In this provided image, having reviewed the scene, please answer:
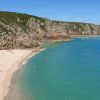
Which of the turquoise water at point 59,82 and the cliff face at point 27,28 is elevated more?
the cliff face at point 27,28

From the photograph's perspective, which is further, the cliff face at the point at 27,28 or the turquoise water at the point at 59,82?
the cliff face at the point at 27,28

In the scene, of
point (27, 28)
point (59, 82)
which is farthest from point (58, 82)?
point (27, 28)

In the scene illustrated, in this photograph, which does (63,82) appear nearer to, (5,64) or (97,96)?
(97,96)

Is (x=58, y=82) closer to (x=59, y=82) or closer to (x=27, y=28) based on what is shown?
(x=59, y=82)

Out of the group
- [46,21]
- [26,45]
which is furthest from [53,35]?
[26,45]

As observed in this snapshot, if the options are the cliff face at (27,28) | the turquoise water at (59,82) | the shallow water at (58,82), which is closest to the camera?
the shallow water at (58,82)

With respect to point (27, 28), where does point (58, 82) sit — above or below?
below

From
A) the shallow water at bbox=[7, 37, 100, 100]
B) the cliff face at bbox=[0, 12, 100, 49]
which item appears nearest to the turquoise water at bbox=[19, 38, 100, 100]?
the shallow water at bbox=[7, 37, 100, 100]

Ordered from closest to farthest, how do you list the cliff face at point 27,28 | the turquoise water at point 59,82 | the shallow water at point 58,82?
1. the shallow water at point 58,82
2. the turquoise water at point 59,82
3. the cliff face at point 27,28

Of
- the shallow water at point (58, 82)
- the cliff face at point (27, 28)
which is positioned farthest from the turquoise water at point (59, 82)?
the cliff face at point (27, 28)

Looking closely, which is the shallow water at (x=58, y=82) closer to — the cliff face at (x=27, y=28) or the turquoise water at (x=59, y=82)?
the turquoise water at (x=59, y=82)

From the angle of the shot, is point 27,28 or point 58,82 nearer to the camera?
point 58,82

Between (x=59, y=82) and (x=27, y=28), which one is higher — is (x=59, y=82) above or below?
below

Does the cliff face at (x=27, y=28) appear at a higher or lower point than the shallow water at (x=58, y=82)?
higher
